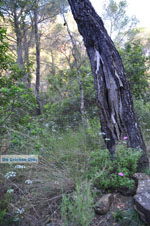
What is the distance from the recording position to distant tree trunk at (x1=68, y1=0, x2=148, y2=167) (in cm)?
299

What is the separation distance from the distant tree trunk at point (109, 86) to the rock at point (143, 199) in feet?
1.91

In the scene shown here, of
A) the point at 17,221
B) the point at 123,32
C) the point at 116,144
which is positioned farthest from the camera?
the point at 123,32

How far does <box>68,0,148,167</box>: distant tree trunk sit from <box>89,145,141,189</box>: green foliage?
1.02 feet

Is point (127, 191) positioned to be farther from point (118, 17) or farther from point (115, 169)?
point (118, 17)

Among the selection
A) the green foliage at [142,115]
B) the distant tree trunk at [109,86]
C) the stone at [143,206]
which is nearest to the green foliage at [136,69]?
the green foliage at [142,115]

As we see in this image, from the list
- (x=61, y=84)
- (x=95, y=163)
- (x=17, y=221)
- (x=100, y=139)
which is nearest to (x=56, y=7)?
(x=61, y=84)

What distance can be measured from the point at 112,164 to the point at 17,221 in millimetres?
1400

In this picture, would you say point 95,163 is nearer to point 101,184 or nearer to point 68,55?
point 101,184

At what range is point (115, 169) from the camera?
2643 millimetres

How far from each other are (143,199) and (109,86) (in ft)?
5.56

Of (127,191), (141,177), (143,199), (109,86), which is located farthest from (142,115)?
(143,199)

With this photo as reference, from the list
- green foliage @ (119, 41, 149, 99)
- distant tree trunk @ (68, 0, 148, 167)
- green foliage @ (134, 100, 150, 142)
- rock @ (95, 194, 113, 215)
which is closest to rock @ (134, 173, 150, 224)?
rock @ (95, 194, 113, 215)

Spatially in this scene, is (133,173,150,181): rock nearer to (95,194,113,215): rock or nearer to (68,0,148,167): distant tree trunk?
(68,0,148,167): distant tree trunk

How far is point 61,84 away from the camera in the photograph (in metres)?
7.84
